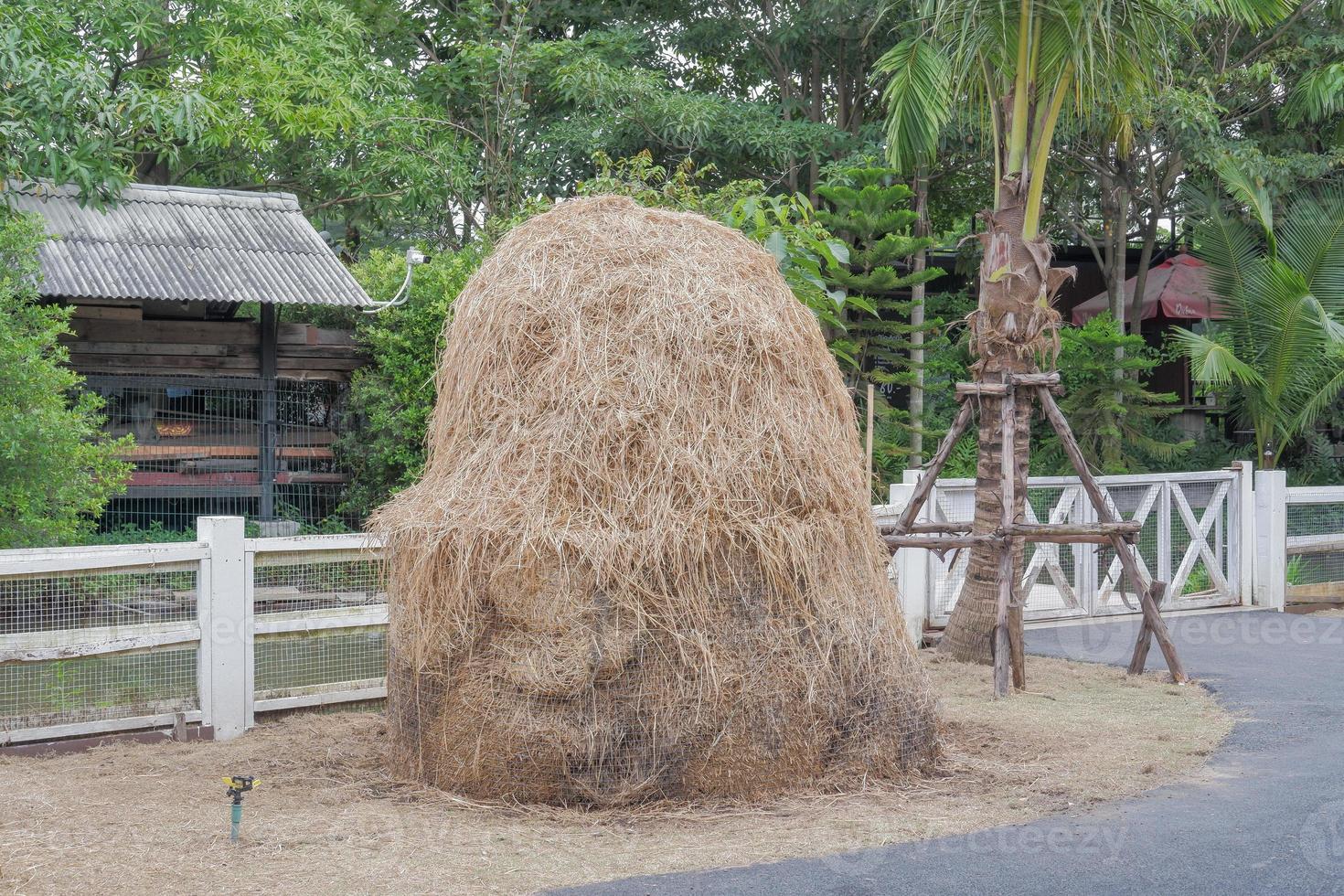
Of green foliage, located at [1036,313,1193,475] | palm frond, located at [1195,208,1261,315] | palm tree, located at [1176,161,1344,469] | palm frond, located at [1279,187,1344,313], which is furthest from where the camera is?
palm frond, located at [1195,208,1261,315]

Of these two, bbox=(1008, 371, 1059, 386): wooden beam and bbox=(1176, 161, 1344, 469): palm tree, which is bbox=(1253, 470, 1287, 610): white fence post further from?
bbox=(1008, 371, 1059, 386): wooden beam

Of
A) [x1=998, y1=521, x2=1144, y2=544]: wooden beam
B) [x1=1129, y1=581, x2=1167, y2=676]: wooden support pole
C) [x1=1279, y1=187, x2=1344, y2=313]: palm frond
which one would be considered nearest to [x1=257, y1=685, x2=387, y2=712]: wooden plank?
[x1=998, y1=521, x2=1144, y2=544]: wooden beam

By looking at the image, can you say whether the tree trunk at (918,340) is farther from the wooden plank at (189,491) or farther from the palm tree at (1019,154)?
the wooden plank at (189,491)

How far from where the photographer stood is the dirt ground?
4551 mm

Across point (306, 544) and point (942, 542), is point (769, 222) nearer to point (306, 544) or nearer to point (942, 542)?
point (942, 542)

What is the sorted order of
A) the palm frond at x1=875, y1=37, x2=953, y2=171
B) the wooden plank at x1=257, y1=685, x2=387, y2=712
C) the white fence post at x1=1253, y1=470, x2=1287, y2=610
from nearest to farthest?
the wooden plank at x1=257, y1=685, x2=387, y2=712 → the palm frond at x1=875, y1=37, x2=953, y2=171 → the white fence post at x1=1253, y1=470, x2=1287, y2=610

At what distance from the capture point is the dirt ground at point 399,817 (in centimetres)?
455

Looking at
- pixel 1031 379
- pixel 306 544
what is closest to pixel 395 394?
pixel 306 544

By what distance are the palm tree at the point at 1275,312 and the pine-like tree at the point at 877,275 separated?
133 inches

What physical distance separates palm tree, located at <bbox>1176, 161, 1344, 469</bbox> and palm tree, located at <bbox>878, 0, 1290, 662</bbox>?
5413 mm

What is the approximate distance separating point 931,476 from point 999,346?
3.64 feet

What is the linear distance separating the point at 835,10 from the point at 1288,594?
8738 mm

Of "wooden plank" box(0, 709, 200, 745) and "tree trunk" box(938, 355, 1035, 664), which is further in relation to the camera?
"tree trunk" box(938, 355, 1035, 664)

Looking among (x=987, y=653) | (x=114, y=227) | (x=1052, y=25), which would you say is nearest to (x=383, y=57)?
(x=114, y=227)
